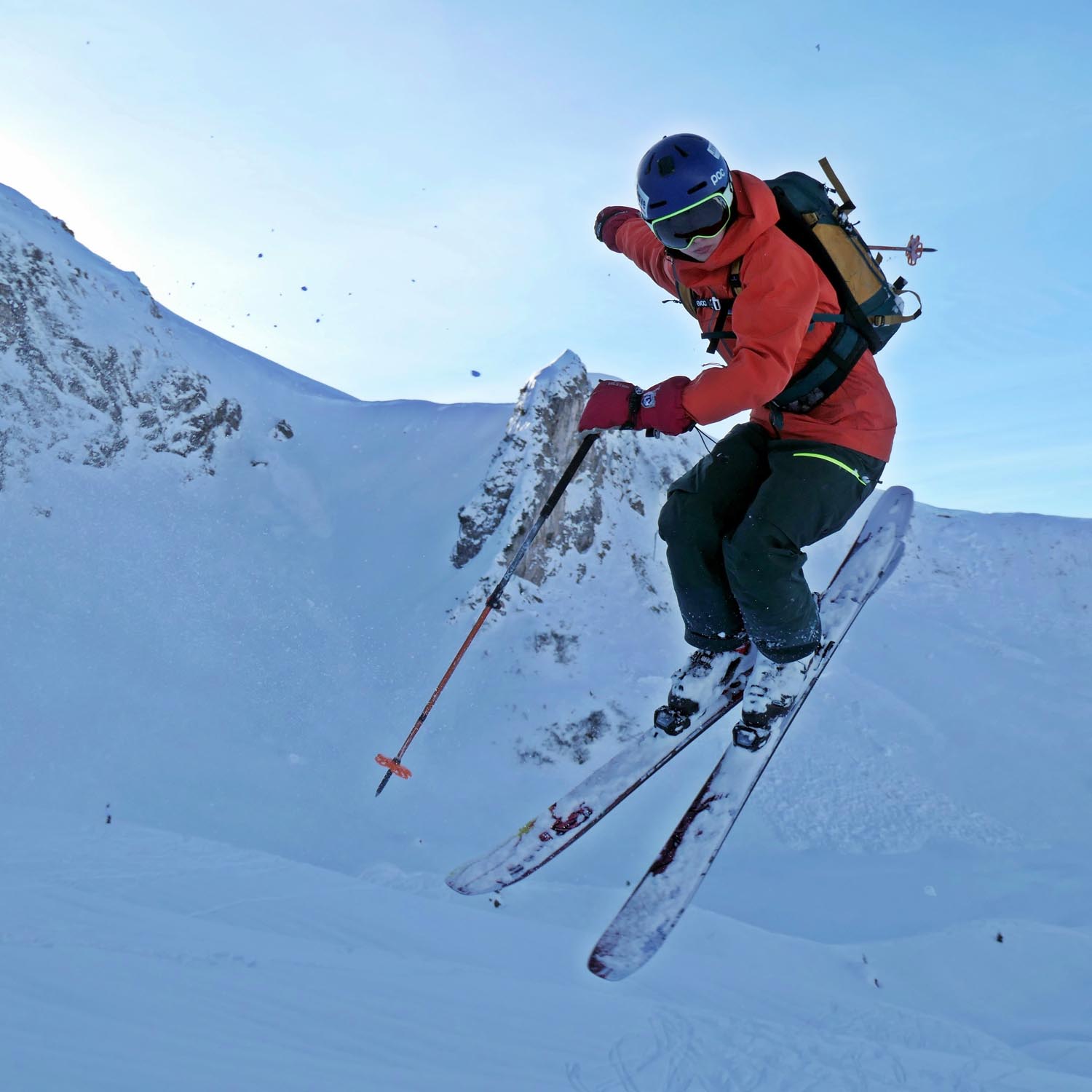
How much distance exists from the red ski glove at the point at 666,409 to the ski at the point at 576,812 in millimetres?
1972

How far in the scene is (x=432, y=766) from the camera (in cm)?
1288

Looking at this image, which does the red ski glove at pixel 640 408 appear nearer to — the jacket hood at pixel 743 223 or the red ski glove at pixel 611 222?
the jacket hood at pixel 743 223

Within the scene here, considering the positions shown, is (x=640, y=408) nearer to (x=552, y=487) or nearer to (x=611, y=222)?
(x=611, y=222)

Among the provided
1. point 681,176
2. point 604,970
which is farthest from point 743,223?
point 604,970

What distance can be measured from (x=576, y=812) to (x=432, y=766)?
8708mm

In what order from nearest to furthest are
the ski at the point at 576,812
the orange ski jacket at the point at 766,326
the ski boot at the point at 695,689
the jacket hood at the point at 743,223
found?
1. the orange ski jacket at the point at 766,326
2. the jacket hood at the point at 743,223
3. the ski at the point at 576,812
4. the ski boot at the point at 695,689

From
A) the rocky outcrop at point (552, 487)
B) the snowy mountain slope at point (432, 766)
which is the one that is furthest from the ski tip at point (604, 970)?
the rocky outcrop at point (552, 487)

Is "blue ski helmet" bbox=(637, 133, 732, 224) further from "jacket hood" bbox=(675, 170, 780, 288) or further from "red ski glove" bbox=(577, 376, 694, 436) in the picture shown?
"red ski glove" bbox=(577, 376, 694, 436)

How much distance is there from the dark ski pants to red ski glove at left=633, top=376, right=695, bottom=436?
636 mm

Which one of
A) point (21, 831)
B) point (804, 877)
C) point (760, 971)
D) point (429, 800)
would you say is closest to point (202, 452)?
point (429, 800)

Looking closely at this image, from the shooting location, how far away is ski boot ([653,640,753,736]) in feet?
16.5

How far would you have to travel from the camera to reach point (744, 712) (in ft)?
15.5

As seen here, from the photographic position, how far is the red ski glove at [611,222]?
5.14 m

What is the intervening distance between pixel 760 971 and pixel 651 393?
394 centimetres
